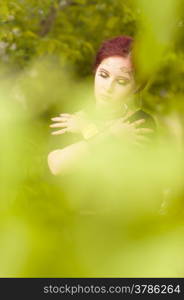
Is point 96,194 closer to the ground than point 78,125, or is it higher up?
closer to the ground

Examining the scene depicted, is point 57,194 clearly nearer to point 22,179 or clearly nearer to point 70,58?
point 22,179

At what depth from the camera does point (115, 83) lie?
95 centimetres

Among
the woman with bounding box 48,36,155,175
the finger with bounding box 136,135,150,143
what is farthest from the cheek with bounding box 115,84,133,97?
the finger with bounding box 136,135,150,143

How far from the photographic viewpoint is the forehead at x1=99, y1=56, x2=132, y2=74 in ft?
3.07

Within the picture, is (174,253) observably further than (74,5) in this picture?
No

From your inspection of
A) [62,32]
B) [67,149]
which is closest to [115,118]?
[67,149]

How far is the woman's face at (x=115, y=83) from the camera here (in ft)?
3.08

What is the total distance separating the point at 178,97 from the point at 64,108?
0.97 feet

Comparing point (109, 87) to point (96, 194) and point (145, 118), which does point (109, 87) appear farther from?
point (96, 194)

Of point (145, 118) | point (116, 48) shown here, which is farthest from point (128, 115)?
point (116, 48)

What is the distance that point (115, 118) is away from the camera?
0.94m

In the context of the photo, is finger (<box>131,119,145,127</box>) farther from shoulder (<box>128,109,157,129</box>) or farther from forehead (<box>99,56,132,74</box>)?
forehead (<box>99,56,132,74</box>)

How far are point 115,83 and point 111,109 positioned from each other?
60 mm

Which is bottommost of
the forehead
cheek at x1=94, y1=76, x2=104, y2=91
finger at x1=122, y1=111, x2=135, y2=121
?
finger at x1=122, y1=111, x2=135, y2=121
